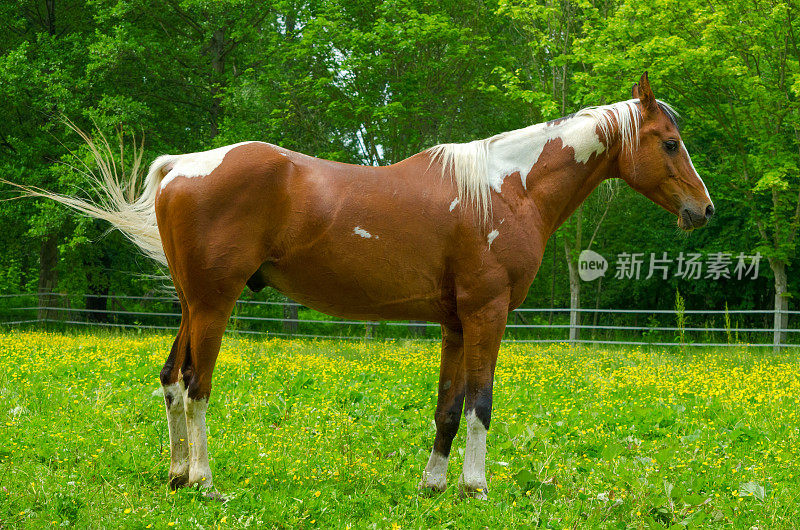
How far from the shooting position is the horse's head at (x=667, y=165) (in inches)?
160

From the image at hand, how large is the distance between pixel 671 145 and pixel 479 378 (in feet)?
6.43

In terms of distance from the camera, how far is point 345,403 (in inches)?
245

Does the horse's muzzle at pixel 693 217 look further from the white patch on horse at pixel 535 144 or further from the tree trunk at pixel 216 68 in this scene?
the tree trunk at pixel 216 68

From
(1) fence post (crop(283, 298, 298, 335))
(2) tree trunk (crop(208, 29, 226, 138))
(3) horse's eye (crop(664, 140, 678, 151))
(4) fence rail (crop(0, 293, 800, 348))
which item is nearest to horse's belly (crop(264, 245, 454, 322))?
(3) horse's eye (crop(664, 140, 678, 151))

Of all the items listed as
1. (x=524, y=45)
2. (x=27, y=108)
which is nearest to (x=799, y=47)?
(x=524, y=45)

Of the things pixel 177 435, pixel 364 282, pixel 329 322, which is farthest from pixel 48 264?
pixel 364 282

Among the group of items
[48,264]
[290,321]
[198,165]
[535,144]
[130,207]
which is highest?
[535,144]

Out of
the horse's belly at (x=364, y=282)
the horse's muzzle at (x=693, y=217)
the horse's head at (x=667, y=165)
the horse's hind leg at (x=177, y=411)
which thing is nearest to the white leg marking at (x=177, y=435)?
the horse's hind leg at (x=177, y=411)

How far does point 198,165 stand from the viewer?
3639 mm

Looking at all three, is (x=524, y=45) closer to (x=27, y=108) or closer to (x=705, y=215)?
(x=27, y=108)

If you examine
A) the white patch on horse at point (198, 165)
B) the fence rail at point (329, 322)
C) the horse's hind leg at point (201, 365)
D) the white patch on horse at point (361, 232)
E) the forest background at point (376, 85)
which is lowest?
the fence rail at point (329, 322)

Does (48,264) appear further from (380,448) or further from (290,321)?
(380,448)

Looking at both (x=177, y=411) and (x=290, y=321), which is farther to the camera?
(x=290, y=321)

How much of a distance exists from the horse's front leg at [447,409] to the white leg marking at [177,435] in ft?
4.81
